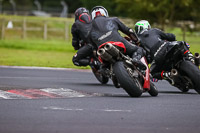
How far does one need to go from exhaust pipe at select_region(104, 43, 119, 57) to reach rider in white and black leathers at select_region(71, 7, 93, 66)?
4241 millimetres

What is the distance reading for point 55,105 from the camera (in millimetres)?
10242

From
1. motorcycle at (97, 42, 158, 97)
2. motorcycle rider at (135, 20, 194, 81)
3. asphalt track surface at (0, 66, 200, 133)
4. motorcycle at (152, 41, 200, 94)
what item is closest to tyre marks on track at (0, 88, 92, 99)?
asphalt track surface at (0, 66, 200, 133)

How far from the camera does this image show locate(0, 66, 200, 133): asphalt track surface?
805 cm

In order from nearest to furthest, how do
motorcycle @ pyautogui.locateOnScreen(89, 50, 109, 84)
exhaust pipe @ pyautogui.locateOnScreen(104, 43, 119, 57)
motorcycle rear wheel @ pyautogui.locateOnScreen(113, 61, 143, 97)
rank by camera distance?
motorcycle rear wheel @ pyautogui.locateOnScreen(113, 61, 143, 97) < exhaust pipe @ pyautogui.locateOnScreen(104, 43, 119, 57) < motorcycle @ pyautogui.locateOnScreen(89, 50, 109, 84)

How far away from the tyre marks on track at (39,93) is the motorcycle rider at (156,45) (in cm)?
183

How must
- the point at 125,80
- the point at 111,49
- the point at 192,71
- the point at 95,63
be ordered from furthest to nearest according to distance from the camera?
the point at 95,63
the point at 192,71
the point at 111,49
the point at 125,80

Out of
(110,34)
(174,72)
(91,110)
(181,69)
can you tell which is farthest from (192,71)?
(91,110)

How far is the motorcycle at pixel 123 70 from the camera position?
11359 mm

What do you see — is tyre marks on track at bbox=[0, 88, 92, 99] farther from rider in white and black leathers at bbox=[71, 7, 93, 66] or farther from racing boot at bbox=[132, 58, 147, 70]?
rider in white and black leathers at bbox=[71, 7, 93, 66]

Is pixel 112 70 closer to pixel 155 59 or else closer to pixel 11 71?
pixel 155 59

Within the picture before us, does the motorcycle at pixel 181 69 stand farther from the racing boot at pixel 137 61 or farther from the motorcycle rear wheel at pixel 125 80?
the motorcycle rear wheel at pixel 125 80

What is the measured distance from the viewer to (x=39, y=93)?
12.3 meters

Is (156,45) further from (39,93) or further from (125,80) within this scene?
(39,93)

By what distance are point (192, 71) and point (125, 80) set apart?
1897 mm
